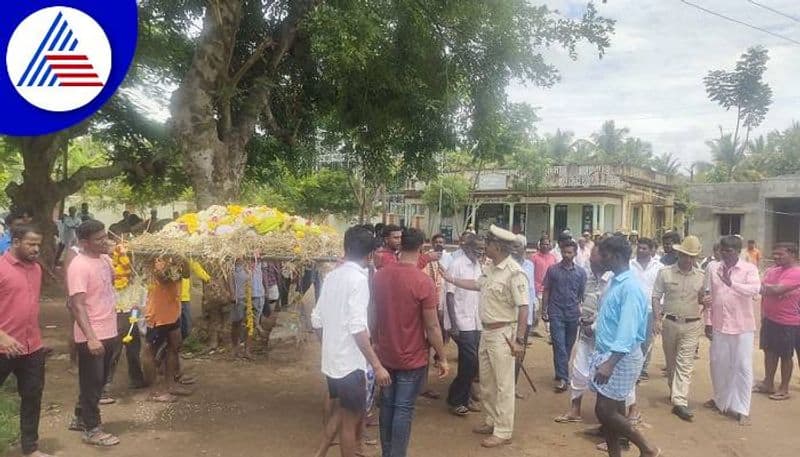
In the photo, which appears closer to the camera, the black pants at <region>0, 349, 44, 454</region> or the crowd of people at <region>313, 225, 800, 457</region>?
the crowd of people at <region>313, 225, 800, 457</region>

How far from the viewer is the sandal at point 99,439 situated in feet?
16.1

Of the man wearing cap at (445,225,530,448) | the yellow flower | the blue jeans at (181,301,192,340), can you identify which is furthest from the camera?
the blue jeans at (181,301,192,340)

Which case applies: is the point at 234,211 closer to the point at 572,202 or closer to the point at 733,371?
the point at 733,371

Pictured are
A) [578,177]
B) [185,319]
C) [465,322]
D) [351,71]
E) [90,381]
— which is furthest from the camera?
[578,177]

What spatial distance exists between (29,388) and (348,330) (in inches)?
97.3

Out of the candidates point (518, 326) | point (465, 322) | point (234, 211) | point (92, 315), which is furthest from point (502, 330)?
point (92, 315)

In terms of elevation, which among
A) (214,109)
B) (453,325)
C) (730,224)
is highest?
(214,109)

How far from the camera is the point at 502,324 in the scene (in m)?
5.22

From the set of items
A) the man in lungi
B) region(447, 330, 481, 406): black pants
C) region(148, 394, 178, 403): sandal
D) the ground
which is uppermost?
the man in lungi

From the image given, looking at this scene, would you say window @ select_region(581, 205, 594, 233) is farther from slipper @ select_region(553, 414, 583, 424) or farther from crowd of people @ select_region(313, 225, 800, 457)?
slipper @ select_region(553, 414, 583, 424)

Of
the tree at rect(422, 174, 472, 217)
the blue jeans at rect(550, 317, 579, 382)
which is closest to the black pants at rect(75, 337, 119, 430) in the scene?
the blue jeans at rect(550, 317, 579, 382)

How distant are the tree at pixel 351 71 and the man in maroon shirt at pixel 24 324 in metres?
3.58

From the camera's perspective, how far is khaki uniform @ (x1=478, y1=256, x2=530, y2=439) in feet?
17.0

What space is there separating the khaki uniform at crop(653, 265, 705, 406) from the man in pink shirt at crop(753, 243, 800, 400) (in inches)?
44.0
